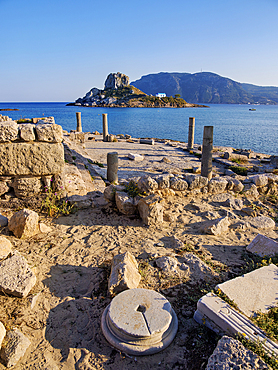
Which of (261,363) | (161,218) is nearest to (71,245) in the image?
(161,218)

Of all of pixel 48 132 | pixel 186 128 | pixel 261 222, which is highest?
pixel 48 132

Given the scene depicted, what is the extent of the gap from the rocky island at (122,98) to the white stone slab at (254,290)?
457 ft

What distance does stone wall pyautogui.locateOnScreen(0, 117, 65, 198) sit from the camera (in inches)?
217

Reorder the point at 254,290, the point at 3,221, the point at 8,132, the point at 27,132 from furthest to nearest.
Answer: the point at 27,132 < the point at 8,132 < the point at 3,221 < the point at 254,290

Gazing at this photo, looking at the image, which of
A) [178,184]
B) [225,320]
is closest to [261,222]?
[178,184]

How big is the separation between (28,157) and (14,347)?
13.0 ft

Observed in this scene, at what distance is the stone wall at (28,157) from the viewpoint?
217 inches

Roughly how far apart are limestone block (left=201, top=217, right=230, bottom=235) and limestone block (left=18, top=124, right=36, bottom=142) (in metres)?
4.42

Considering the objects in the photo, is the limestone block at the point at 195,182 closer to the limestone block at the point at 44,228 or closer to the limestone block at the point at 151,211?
the limestone block at the point at 151,211

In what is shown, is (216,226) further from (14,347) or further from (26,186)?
(26,186)

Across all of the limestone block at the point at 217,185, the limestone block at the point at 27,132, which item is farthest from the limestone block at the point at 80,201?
the limestone block at the point at 217,185

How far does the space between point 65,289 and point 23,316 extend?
678mm

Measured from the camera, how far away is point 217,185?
7777 millimetres

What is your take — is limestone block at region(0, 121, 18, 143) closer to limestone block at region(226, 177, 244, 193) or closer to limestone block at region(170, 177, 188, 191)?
limestone block at region(170, 177, 188, 191)
